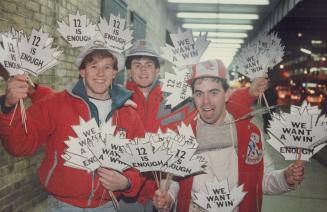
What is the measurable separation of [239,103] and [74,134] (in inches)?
55.2

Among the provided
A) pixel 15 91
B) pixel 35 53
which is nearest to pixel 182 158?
pixel 15 91

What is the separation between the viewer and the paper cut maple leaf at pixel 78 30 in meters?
2.84

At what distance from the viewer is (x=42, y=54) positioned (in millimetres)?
2471

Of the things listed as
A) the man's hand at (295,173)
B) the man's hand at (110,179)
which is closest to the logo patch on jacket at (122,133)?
the man's hand at (110,179)

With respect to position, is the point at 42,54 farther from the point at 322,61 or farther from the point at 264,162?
the point at 322,61

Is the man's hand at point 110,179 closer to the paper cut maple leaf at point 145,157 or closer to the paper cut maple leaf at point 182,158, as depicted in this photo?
the paper cut maple leaf at point 145,157

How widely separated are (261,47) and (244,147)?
36.6 inches

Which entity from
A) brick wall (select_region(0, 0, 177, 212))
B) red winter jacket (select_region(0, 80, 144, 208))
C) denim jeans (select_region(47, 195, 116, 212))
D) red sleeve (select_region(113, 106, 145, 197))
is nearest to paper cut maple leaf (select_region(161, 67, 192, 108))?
red sleeve (select_region(113, 106, 145, 197))

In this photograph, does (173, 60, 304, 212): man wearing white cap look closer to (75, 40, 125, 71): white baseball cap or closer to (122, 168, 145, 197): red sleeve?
(122, 168, 145, 197): red sleeve

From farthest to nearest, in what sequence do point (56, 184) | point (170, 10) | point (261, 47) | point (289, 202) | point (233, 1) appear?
point (170, 10)
point (233, 1)
point (289, 202)
point (261, 47)
point (56, 184)

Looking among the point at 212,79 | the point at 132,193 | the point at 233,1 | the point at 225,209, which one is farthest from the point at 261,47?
the point at 233,1

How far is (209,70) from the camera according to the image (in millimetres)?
2629

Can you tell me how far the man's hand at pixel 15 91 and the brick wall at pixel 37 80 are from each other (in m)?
0.87

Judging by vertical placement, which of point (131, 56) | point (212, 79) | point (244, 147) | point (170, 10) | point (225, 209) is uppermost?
point (170, 10)
